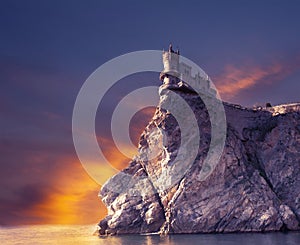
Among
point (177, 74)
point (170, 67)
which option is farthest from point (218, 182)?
point (170, 67)

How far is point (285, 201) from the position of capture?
8144 centimetres

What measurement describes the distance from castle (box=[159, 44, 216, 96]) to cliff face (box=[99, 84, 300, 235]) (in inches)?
206

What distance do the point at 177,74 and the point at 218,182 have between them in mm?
26388

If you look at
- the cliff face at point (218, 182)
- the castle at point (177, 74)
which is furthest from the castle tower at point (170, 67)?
the cliff face at point (218, 182)

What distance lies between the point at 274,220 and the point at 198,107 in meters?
26.7

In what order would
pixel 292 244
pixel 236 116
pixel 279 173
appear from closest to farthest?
pixel 292 244 → pixel 279 173 → pixel 236 116

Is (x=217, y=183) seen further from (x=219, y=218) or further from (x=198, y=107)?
(x=198, y=107)

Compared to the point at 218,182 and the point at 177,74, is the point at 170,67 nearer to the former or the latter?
the point at 177,74

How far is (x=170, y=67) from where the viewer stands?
9581 cm

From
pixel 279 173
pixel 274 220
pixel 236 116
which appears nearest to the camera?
pixel 274 220

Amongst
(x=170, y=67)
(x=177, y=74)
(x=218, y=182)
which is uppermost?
(x=170, y=67)

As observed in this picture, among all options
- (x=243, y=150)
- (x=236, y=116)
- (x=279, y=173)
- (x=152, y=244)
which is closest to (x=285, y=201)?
(x=279, y=173)

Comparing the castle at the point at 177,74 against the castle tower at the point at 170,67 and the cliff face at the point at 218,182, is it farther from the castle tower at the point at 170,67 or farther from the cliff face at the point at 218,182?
the cliff face at the point at 218,182

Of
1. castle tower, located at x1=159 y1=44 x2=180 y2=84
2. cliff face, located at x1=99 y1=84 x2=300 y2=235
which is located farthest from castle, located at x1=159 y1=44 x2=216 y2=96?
cliff face, located at x1=99 y1=84 x2=300 y2=235
